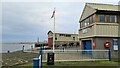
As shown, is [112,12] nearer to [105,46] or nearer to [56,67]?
[105,46]

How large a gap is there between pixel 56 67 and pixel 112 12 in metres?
10.9

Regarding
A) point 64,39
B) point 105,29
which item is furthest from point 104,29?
point 64,39

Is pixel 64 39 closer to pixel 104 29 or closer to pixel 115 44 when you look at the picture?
pixel 115 44

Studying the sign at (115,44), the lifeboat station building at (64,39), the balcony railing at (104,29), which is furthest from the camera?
the lifeboat station building at (64,39)

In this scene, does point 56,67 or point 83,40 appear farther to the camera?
point 83,40

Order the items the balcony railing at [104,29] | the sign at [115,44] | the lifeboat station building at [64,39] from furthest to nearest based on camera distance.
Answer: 1. the lifeboat station building at [64,39]
2. the sign at [115,44]
3. the balcony railing at [104,29]

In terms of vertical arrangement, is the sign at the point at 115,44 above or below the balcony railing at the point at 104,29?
below

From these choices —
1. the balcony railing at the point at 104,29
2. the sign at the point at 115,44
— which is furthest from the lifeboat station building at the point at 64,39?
the balcony railing at the point at 104,29

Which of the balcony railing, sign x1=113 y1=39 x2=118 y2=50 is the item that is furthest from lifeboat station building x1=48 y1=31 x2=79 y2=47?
the balcony railing

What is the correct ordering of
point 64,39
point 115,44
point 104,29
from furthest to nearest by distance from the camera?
point 64,39
point 115,44
point 104,29

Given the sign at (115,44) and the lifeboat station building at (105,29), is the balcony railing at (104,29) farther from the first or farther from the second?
the sign at (115,44)

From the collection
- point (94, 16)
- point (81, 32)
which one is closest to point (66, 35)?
point (81, 32)

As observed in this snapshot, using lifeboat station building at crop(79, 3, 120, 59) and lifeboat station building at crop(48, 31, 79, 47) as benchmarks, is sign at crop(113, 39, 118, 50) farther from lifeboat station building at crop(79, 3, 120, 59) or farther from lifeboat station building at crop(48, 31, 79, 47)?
lifeboat station building at crop(48, 31, 79, 47)

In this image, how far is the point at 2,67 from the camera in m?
13.5
